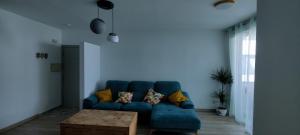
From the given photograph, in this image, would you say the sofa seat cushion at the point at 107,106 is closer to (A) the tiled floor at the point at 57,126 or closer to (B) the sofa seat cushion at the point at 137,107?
(B) the sofa seat cushion at the point at 137,107

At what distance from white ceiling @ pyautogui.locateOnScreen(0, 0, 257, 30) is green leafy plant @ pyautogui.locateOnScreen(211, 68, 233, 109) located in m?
1.27

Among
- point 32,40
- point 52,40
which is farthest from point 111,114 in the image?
point 52,40

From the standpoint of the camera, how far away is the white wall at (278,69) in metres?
0.64

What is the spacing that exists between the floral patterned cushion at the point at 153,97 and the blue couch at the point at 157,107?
124mm

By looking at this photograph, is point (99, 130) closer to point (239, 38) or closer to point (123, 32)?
point (123, 32)

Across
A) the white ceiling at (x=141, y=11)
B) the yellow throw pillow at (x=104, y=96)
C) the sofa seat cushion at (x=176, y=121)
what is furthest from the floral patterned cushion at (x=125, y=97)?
the white ceiling at (x=141, y=11)

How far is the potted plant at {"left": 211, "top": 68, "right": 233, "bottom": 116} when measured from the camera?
4453 mm

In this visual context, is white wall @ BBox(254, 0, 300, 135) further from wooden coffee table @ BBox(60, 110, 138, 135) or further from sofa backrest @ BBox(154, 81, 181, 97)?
sofa backrest @ BBox(154, 81, 181, 97)

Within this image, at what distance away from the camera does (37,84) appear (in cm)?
412

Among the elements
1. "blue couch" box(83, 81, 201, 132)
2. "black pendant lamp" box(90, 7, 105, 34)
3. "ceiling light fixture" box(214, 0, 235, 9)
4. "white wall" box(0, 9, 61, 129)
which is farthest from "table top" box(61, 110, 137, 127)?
"ceiling light fixture" box(214, 0, 235, 9)

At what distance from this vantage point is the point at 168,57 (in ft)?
16.2

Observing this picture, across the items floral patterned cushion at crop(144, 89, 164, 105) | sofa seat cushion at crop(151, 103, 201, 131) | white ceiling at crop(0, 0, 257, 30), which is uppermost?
white ceiling at crop(0, 0, 257, 30)

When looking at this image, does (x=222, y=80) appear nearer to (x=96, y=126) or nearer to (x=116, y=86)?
(x=116, y=86)

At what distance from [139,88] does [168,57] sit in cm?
122
